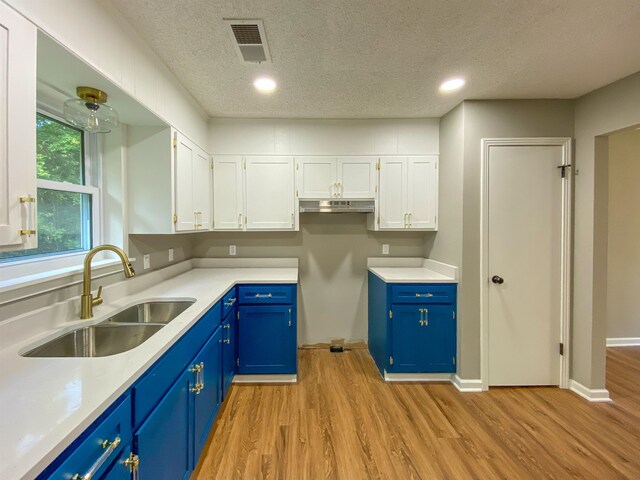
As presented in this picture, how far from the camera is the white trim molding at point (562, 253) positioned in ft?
7.88

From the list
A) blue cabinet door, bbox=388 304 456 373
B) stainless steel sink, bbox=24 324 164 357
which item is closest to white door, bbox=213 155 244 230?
stainless steel sink, bbox=24 324 164 357

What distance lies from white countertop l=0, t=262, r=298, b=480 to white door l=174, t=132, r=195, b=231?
749mm

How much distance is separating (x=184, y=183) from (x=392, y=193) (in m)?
1.93

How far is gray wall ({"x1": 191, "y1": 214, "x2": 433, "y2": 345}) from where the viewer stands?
3.18 meters

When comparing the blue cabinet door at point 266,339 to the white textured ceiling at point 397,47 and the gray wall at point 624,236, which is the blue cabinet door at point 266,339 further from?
the gray wall at point 624,236

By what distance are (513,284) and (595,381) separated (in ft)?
3.18

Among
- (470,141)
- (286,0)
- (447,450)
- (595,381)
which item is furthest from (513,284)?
(286,0)

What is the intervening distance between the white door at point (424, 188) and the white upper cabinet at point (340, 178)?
1.27 feet

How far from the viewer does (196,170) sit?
98.5 inches

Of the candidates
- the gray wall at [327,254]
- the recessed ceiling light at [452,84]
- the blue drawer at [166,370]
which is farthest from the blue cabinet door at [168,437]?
the recessed ceiling light at [452,84]

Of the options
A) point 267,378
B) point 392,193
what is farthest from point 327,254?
point 267,378

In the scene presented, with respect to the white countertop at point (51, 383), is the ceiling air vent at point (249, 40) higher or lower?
higher

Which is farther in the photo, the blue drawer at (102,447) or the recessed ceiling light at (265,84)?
the recessed ceiling light at (265,84)

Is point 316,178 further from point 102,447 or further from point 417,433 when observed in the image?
point 102,447
